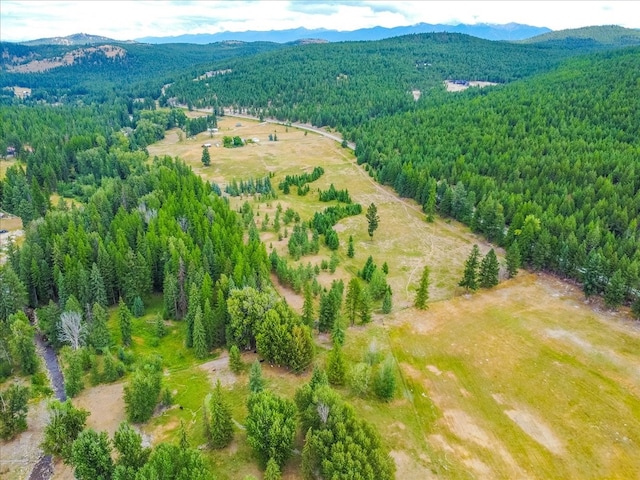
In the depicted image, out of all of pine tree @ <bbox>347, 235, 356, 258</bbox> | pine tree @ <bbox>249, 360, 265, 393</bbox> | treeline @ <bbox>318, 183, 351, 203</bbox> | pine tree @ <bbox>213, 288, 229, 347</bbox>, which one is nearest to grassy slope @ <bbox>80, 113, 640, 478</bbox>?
pine tree @ <bbox>249, 360, 265, 393</bbox>

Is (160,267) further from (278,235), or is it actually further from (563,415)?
(563,415)

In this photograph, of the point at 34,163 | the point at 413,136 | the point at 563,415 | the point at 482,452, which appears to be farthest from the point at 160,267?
the point at 413,136

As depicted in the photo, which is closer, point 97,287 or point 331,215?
point 97,287

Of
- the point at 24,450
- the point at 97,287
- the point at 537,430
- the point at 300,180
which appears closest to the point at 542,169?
the point at 300,180

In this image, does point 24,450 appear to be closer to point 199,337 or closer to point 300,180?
point 199,337

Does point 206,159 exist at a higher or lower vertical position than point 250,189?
lower

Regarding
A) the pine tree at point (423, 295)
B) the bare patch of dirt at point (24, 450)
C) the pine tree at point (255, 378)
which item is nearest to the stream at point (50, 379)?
the bare patch of dirt at point (24, 450)
